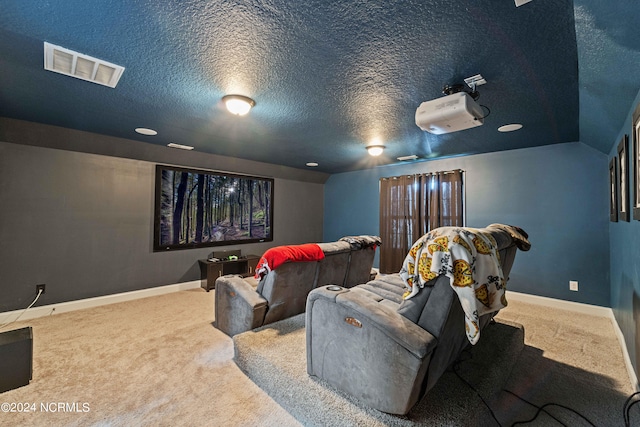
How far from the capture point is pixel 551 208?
3791mm

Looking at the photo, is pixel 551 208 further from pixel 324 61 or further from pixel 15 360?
pixel 15 360

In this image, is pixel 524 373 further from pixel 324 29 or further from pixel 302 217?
pixel 302 217

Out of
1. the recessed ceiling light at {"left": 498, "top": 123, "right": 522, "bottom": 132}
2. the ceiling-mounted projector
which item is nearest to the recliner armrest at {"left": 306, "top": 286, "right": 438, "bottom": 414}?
the ceiling-mounted projector

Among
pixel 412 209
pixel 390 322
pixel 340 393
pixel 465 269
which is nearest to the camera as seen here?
pixel 465 269

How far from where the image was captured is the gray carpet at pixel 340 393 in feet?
4.86

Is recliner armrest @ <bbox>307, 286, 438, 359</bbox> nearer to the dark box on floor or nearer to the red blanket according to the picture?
the red blanket

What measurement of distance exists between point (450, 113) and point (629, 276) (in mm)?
1960

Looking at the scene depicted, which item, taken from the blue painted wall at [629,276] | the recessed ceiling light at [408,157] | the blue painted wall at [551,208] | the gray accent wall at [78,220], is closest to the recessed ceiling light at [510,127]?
the blue painted wall at [629,276]

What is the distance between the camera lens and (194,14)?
4.77ft

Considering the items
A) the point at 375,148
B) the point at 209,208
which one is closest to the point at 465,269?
the point at 375,148

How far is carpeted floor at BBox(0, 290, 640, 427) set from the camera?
1.72m

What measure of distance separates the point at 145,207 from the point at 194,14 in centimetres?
359

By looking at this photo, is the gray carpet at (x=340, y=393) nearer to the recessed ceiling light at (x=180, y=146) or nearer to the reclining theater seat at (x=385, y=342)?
the reclining theater seat at (x=385, y=342)

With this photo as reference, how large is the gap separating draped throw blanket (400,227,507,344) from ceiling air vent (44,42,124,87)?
2.43 m
